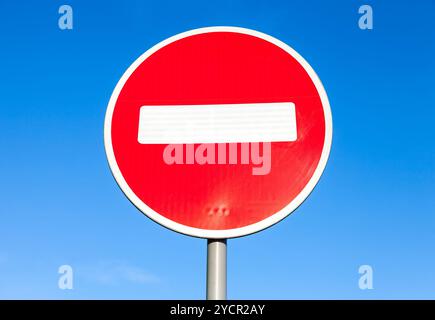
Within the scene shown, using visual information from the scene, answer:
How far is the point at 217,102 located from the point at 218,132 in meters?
0.09

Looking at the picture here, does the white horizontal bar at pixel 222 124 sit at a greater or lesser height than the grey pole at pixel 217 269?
greater

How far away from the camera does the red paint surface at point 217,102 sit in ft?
4.91

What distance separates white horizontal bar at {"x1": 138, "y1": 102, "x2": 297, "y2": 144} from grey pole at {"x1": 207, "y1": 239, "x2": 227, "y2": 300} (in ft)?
0.90

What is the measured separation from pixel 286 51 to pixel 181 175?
0.47 metres

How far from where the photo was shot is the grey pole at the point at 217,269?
4.74ft

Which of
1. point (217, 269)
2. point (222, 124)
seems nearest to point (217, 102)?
point (222, 124)

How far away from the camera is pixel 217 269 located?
1466 mm

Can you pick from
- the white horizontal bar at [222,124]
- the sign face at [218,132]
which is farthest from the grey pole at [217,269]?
the white horizontal bar at [222,124]

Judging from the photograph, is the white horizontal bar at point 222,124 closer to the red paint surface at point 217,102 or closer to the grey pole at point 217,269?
the red paint surface at point 217,102

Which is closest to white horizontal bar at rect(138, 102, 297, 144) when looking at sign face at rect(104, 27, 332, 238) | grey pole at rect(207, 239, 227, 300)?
sign face at rect(104, 27, 332, 238)

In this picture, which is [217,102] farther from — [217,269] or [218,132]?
[217,269]

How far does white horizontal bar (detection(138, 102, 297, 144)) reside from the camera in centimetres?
154

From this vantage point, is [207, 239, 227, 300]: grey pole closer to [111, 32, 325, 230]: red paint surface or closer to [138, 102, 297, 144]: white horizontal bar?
[111, 32, 325, 230]: red paint surface
